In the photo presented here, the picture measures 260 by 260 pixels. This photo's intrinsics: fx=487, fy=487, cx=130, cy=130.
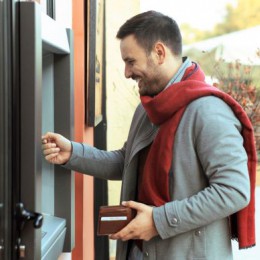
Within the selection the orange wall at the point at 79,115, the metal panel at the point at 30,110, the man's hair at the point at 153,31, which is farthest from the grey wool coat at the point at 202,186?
the orange wall at the point at 79,115

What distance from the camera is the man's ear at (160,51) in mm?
1728

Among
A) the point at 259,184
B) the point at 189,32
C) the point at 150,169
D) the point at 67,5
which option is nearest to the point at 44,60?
the point at 67,5

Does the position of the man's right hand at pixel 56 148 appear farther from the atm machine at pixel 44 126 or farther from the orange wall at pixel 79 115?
the orange wall at pixel 79 115

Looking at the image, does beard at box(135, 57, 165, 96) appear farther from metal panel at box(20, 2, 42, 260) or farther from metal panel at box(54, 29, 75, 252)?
metal panel at box(20, 2, 42, 260)

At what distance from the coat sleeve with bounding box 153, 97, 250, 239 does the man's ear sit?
0.87ft

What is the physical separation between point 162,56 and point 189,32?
5.54 feet

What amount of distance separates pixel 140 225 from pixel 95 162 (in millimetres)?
477

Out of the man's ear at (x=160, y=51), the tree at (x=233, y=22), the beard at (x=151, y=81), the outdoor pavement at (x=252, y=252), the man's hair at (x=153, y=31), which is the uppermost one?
the tree at (x=233, y=22)

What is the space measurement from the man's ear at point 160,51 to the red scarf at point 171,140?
0.12 meters

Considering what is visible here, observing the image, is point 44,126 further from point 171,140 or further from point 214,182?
point 214,182

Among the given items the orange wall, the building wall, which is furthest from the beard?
the building wall

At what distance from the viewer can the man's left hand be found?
1571 mm

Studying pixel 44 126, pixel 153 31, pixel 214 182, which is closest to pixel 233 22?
pixel 153 31

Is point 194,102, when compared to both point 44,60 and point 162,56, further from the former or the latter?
point 44,60
